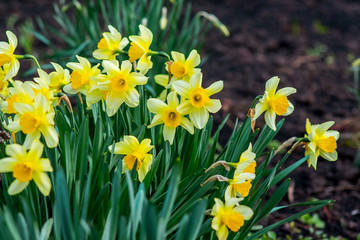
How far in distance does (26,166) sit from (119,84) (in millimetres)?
367

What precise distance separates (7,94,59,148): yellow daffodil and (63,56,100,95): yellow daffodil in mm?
191

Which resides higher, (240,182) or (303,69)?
(240,182)

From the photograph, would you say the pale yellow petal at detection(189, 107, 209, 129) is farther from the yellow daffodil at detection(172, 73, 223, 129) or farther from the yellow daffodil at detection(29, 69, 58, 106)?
the yellow daffodil at detection(29, 69, 58, 106)

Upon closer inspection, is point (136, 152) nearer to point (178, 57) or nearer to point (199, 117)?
point (199, 117)

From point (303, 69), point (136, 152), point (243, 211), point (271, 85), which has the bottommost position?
point (303, 69)

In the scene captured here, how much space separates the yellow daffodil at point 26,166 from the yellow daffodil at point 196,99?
1.37 feet

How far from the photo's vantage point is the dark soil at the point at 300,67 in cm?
244

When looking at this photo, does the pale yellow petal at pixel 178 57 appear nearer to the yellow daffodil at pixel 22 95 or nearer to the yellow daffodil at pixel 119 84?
the yellow daffodil at pixel 119 84

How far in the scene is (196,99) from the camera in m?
1.30

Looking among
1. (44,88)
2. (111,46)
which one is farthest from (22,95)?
(111,46)

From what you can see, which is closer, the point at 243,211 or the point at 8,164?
the point at 8,164

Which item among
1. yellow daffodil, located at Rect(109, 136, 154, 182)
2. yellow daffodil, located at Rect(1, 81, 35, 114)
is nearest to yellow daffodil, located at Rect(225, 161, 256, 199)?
yellow daffodil, located at Rect(109, 136, 154, 182)

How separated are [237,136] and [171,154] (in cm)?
23

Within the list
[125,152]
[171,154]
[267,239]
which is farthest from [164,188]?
[267,239]
